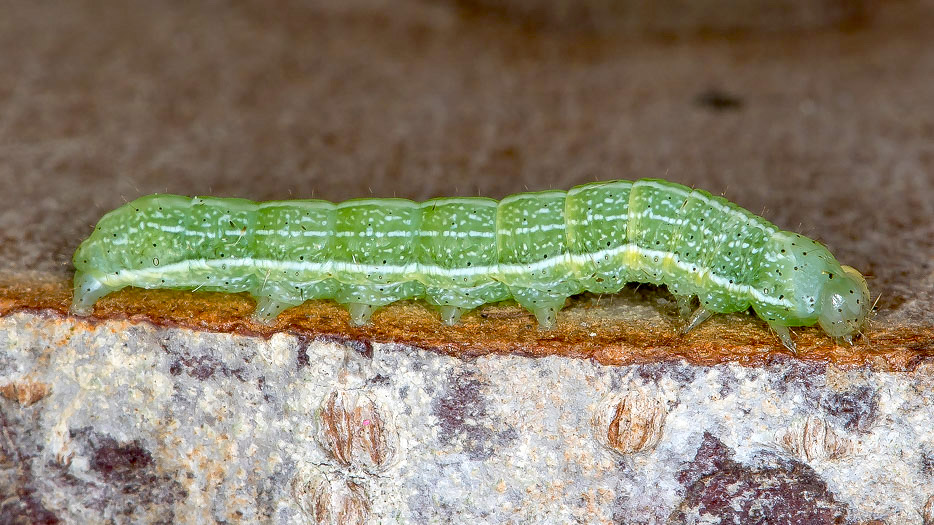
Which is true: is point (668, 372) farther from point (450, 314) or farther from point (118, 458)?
point (118, 458)

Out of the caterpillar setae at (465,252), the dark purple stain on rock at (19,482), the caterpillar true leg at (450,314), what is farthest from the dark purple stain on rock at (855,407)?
the dark purple stain on rock at (19,482)

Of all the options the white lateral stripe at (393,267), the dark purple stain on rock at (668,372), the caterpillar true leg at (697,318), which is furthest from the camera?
the white lateral stripe at (393,267)

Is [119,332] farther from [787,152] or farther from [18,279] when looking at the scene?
[787,152]

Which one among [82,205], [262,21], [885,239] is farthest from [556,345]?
[262,21]

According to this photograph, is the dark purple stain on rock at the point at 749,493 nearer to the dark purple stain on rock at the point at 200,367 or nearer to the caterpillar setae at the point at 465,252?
the caterpillar setae at the point at 465,252

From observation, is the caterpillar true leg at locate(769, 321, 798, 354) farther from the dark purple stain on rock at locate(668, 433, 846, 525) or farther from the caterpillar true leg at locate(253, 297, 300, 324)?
the caterpillar true leg at locate(253, 297, 300, 324)

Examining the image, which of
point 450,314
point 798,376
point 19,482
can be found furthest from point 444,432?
point 19,482

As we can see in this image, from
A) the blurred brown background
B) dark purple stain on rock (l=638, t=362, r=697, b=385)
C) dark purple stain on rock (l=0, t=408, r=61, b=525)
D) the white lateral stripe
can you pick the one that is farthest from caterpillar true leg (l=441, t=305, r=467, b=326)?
dark purple stain on rock (l=0, t=408, r=61, b=525)
